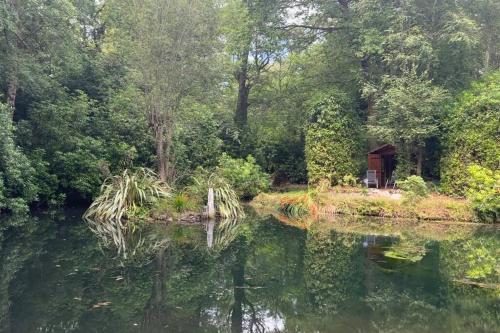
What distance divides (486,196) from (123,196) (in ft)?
33.8

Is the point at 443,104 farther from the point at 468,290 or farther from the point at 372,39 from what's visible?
the point at 468,290

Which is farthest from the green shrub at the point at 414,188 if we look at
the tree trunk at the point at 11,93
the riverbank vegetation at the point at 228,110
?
the tree trunk at the point at 11,93

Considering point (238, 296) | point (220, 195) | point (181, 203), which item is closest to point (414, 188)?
point (220, 195)

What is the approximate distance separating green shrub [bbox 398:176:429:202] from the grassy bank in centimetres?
15

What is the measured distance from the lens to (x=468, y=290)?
605cm

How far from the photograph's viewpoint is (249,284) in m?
6.34

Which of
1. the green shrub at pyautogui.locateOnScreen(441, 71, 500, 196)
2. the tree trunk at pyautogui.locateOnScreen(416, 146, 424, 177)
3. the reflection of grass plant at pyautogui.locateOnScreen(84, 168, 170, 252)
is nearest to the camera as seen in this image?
the reflection of grass plant at pyautogui.locateOnScreen(84, 168, 170, 252)

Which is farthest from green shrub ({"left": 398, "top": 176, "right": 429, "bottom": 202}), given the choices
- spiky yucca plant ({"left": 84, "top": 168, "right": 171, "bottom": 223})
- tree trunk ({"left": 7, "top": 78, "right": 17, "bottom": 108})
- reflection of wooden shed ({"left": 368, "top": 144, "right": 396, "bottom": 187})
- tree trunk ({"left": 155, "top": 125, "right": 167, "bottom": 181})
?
tree trunk ({"left": 7, "top": 78, "right": 17, "bottom": 108})

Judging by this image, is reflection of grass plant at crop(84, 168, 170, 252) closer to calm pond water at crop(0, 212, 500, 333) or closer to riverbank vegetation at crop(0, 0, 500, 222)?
riverbank vegetation at crop(0, 0, 500, 222)

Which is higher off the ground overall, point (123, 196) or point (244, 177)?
point (244, 177)

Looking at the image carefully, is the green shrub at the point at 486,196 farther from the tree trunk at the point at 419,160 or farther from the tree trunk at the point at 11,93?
the tree trunk at the point at 11,93

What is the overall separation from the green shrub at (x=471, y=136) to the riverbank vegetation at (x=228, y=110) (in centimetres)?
5

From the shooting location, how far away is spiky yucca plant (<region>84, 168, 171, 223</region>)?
12.8 metres

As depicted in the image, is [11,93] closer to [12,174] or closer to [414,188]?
[12,174]
